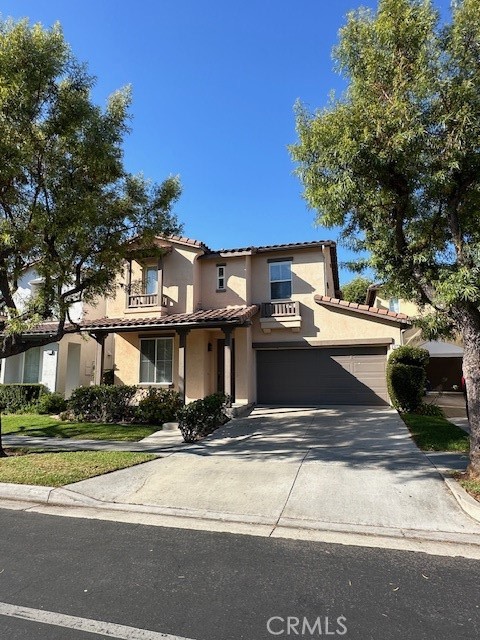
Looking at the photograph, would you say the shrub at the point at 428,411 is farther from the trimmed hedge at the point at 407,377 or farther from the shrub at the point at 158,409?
the shrub at the point at 158,409

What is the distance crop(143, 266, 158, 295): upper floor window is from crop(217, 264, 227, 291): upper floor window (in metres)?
2.62

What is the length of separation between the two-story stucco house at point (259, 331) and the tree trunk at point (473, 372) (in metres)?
9.30

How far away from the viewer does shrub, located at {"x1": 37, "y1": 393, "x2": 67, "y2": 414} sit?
1641 cm

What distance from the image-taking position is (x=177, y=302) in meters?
17.2

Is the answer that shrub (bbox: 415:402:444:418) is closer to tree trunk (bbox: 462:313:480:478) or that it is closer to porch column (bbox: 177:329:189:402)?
tree trunk (bbox: 462:313:480:478)

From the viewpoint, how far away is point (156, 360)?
17.2 m

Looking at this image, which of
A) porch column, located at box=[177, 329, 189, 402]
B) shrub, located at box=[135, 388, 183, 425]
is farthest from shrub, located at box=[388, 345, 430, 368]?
shrub, located at box=[135, 388, 183, 425]

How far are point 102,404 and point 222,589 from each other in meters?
11.8

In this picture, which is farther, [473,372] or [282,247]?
[282,247]

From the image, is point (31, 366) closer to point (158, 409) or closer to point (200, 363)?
point (200, 363)

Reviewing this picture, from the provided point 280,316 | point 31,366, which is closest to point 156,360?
point 280,316

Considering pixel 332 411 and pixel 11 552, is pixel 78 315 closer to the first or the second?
pixel 332 411

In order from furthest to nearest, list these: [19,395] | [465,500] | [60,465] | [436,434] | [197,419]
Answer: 1. [19,395]
2. [197,419]
3. [436,434]
4. [60,465]
5. [465,500]

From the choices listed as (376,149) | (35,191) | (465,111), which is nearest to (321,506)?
(376,149)
